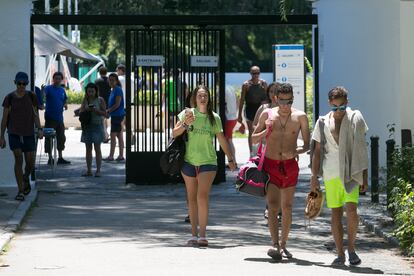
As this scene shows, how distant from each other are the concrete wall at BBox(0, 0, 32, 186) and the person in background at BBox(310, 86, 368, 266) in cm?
831

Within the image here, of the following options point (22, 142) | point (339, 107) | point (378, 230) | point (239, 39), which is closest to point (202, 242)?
point (339, 107)

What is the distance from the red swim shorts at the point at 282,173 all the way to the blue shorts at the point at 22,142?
19.5 ft

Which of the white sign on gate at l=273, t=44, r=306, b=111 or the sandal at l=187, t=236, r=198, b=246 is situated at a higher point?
the white sign on gate at l=273, t=44, r=306, b=111

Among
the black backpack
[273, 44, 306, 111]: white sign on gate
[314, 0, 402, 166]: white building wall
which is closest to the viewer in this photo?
the black backpack

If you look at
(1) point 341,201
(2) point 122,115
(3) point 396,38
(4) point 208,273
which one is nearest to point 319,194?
(1) point 341,201

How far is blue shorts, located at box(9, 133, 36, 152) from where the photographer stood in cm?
1695

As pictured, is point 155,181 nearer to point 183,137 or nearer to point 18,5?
point 18,5

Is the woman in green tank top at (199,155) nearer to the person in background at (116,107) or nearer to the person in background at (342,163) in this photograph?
the person in background at (342,163)

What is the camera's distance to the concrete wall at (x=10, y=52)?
18.8 m

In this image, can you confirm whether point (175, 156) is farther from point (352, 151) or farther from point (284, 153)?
point (352, 151)

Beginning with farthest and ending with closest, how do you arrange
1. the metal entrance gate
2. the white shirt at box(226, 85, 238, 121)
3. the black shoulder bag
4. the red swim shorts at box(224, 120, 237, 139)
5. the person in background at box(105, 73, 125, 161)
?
the person in background at box(105, 73, 125, 161) < the white shirt at box(226, 85, 238, 121) < the red swim shorts at box(224, 120, 237, 139) < the black shoulder bag < the metal entrance gate

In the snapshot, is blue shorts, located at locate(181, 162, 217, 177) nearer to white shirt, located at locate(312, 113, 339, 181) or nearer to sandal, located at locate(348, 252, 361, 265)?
white shirt, located at locate(312, 113, 339, 181)

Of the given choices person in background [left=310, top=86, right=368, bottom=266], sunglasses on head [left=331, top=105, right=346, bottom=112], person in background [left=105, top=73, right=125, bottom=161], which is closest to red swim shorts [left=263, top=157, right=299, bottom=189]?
person in background [left=310, top=86, right=368, bottom=266]

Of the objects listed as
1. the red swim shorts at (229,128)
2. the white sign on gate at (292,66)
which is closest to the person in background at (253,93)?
the red swim shorts at (229,128)
